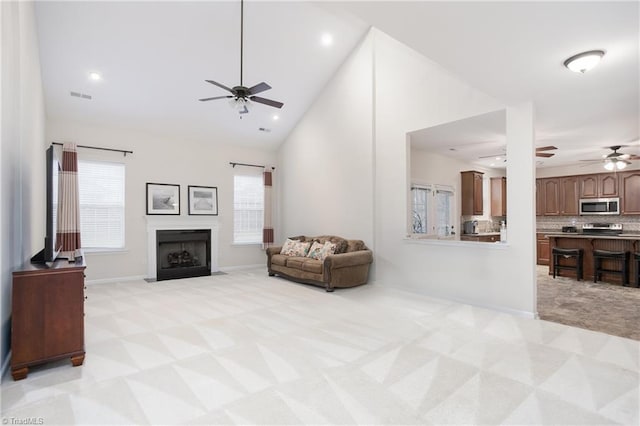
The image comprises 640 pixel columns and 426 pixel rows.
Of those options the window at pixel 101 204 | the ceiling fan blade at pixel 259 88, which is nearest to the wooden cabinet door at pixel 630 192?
the ceiling fan blade at pixel 259 88

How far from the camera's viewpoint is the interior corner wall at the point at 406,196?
424 centimetres

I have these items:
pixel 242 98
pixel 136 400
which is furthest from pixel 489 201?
pixel 136 400

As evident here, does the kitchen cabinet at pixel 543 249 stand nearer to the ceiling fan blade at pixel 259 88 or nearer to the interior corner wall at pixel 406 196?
the interior corner wall at pixel 406 196

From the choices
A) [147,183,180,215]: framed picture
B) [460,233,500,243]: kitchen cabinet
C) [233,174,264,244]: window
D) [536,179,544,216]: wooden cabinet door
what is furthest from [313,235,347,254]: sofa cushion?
[536,179,544,216]: wooden cabinet door

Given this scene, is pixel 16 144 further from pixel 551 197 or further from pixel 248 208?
pixel 551 197

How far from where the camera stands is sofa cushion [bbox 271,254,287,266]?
261 inches

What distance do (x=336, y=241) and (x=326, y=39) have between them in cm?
363

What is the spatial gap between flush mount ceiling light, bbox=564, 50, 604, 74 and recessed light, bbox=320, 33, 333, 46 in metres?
3.87

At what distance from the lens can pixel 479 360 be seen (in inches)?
115

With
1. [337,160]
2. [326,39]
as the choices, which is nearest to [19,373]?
[337,160]

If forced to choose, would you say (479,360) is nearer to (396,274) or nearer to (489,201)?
(396,274)

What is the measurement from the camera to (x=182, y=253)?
24.0 feet

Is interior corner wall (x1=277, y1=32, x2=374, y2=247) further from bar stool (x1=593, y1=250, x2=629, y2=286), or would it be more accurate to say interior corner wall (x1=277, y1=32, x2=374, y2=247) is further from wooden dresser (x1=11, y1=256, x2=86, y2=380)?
wooden dresser (x1=11, y1=256, x2=86, y2=380)

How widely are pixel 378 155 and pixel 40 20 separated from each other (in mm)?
5182
